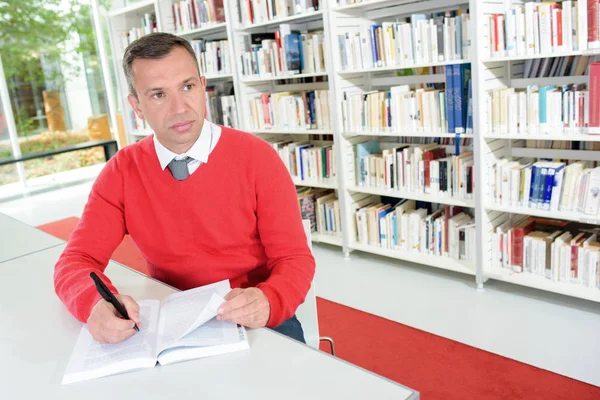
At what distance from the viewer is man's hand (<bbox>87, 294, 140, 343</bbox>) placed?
3.74 ft

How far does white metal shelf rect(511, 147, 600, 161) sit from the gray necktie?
2.17m

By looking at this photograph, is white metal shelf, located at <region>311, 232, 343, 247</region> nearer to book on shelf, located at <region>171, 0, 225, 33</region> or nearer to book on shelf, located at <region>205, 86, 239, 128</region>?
book on shelf, located at <region>205, 86, 239, 128</region>

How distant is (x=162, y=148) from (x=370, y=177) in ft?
7.08

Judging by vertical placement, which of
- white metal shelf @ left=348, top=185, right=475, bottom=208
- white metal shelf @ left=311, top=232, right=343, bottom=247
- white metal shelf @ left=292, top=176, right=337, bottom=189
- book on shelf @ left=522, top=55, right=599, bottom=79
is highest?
book on shelf @ left=522, top=55, right=599, bottom=79

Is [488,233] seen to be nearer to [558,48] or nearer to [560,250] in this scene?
[560,250]

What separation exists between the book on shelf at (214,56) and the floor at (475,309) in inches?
68.0

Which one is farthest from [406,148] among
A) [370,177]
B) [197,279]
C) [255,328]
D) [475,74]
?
[255,328]

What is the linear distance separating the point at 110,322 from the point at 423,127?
2415 millimetres

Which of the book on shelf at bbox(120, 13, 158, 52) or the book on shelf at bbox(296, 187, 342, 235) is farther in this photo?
the book on shelf at bbox(120, 13, 158, 52)

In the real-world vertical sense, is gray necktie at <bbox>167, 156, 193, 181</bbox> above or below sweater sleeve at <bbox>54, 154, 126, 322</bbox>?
above

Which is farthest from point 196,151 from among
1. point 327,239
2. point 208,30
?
point 208,30

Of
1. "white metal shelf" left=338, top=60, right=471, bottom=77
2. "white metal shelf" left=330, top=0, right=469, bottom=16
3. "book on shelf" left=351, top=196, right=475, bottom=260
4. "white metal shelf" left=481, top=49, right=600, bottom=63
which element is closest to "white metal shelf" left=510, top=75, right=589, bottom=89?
"white metal shelf" left=481, top=49, right=600, bottom=63

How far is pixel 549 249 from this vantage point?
2.79m

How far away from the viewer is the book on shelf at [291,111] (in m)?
3.67
